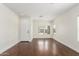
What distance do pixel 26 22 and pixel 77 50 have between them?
5401 millimetres

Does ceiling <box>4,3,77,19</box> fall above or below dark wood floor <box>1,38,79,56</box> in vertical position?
above

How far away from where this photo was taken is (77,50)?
4.88m

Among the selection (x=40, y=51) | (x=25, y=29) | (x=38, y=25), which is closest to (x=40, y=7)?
(x=40, y=51)

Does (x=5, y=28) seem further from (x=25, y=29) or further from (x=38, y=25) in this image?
(x=38, y=25)

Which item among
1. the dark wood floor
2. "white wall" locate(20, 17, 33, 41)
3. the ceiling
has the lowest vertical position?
the dark wood floor

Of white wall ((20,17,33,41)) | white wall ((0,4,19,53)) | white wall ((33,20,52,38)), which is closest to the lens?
white wall ((0,4,19,53))

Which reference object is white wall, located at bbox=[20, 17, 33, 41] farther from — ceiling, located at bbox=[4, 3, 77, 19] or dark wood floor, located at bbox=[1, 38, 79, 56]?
dark wood floor, located at bbox=[1, 38, 79, 56]

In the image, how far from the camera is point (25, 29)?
355 inches

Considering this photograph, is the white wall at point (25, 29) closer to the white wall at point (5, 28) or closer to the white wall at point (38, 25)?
the white wall at point (5, 28)

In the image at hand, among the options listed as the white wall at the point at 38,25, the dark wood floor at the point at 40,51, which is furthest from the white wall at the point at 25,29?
the white wall at the point at 38,25

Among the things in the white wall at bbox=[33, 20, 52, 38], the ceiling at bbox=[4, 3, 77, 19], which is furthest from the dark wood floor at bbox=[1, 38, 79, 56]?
the white wall at bbox=[33, 20, 52, 38]

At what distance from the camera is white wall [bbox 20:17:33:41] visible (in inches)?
353

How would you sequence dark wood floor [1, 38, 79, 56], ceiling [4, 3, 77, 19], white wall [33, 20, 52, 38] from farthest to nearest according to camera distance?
white wall [33, 20, 52, 38] < ceiling [4, 3, 77, 19] < dark wood floor [1, 38, 79, 56]

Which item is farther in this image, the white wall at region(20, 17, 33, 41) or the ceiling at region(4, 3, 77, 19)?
the white wall at region(20, 17, 33, 41)
